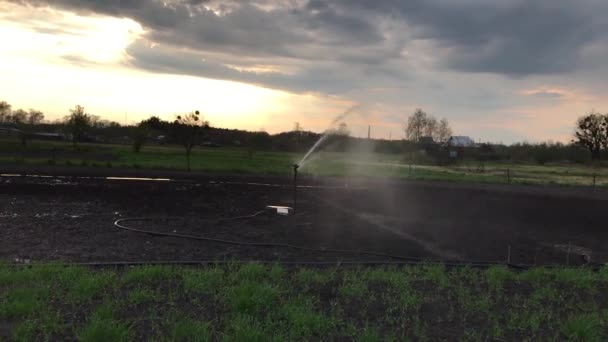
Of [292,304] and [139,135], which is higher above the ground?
[139,135]

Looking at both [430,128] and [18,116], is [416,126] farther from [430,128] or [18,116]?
[18,116]

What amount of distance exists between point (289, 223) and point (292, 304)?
19.8ft

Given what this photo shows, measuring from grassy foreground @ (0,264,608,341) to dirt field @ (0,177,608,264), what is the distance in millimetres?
1549

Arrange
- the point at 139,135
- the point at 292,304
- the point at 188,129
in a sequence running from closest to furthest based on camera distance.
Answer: the point at 292,304, the point at 188,129, the point at 139,135

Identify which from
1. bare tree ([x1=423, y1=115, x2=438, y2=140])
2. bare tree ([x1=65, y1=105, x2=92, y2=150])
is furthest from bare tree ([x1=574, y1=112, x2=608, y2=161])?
bare tree ([x1=65, y1=105, x2=92, y2=150])

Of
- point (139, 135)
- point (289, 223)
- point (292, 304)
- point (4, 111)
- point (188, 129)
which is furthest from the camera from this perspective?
point (4, 111)

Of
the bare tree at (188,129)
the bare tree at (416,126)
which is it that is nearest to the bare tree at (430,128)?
the bare tree at (416,126)

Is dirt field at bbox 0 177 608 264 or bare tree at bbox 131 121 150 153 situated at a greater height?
bare tree at bbox 131 121 150 153

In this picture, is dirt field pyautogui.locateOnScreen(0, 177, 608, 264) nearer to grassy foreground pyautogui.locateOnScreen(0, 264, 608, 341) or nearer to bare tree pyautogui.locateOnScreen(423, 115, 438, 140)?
grassy foreground pyautogui.locateOnScreen(0, 264, 608, 341)

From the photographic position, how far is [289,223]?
36.7 feet

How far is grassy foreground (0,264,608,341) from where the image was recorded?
4477 mm

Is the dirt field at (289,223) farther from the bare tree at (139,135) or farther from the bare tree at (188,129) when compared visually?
the bare tree at (139,135)

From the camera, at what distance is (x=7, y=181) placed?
17.3 metres

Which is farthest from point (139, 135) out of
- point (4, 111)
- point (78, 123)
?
point (4, 111)
